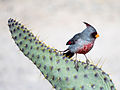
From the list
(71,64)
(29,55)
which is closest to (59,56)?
(71,64)

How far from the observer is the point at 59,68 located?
4.02 ft

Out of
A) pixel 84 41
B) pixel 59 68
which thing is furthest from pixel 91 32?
pixel 59 68

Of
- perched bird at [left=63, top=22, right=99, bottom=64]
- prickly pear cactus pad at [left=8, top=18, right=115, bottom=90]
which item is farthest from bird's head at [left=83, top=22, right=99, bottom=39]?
prickly pear cactus pad at [left=8, top=18, right=115, bottom=90]

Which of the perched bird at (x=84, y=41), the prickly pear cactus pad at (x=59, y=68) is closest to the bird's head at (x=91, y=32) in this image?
the perched bird at (x=84, y=41)

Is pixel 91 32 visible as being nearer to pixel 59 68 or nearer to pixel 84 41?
pixel 84 41

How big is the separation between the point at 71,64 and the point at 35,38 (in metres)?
0.25

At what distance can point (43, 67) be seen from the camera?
129 cm

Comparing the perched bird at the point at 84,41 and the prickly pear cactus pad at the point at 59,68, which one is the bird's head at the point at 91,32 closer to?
the perched bird at the point at 84,41

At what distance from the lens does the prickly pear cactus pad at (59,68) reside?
3.81ft

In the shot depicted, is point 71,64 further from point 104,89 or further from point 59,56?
point 104,89

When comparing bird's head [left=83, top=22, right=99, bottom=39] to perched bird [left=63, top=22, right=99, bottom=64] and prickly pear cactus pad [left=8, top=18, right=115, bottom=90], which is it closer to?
perched bird [left=63, top=22, right=99, bottom=64]

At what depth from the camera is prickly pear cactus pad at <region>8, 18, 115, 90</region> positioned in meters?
1.16

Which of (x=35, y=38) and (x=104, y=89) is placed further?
(x=35, y=38)

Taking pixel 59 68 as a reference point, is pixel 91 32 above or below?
above
